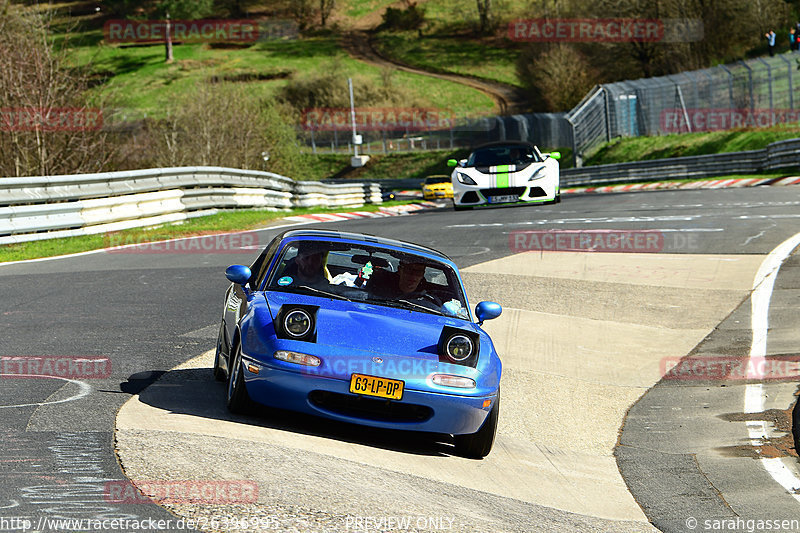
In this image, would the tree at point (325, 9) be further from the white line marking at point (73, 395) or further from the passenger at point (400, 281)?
the white line marking at point (73, 395)

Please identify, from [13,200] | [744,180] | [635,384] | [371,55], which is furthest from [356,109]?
[635,384]

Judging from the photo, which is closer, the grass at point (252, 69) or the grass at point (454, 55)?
the grass at point (252, 69)

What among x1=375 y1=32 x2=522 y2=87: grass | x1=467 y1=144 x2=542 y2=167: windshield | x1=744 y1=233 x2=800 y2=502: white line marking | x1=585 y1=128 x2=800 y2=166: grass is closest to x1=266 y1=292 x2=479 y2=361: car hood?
x1=744 y1=233 x2=800 y2=502: white line marking

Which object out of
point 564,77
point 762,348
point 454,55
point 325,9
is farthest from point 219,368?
point 325,9

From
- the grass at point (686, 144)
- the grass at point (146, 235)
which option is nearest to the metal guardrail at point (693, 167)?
the grass at point (686, 144)

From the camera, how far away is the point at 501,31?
106 m

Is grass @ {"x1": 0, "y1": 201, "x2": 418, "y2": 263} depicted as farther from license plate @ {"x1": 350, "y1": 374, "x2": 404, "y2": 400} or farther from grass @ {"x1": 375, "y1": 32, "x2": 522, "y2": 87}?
grass @ {"x1": 375, "y1": 32, "x2": 522, "y2": 87}

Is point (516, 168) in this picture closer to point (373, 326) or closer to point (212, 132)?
point (212, 132)

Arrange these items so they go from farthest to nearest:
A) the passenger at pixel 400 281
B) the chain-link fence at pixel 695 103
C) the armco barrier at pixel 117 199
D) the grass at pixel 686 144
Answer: the grass at pixel 686 144 < the chain-link fence at pixel 695 103 < the armco barrier at pixel 117 199 < the passenger at pixel 400 281

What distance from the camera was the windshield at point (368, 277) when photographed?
7208 mm

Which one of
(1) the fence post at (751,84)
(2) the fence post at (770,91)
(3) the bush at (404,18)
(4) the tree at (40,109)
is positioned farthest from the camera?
(3) the bush at (404,18)

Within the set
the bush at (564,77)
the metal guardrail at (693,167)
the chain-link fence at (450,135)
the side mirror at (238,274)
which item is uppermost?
the side mirror at (238,274)

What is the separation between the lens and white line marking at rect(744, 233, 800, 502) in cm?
676

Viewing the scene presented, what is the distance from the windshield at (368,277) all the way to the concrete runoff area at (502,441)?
2.97 feet
